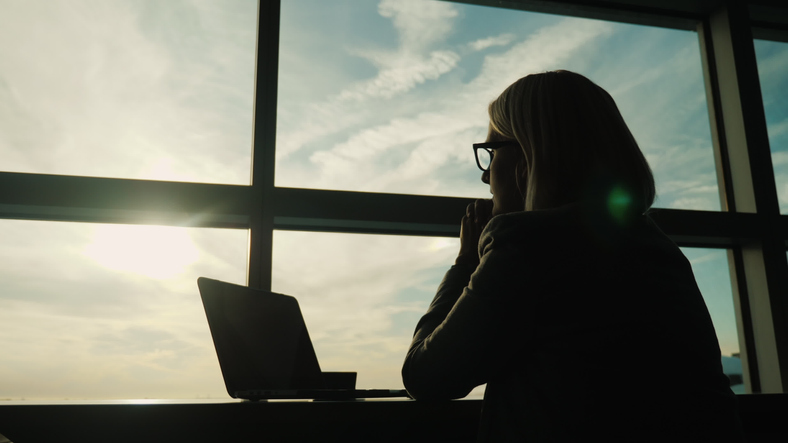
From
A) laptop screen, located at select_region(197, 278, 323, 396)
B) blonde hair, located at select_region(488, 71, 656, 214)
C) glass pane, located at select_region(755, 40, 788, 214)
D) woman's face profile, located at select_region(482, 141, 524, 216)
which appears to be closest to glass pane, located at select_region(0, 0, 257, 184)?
laptop screen, located at select_region(197, 278, 323, 396)

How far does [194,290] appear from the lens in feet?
7.06

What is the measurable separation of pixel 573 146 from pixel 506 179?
169 mm

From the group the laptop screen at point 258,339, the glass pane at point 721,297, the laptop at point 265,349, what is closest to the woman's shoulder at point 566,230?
the laptop at point 265,349

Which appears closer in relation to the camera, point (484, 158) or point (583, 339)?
point (583, 339)

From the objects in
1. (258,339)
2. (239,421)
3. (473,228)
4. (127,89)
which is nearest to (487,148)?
(473,228)

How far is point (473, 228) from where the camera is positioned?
1.20 metres

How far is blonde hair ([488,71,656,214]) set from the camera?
3.02ft

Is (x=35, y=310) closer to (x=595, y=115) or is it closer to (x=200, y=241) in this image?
(x=200, y=241)

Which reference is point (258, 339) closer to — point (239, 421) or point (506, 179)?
point (239, 421)

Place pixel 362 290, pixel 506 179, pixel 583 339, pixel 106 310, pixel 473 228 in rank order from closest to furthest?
pixel 583 339 → pixel 506 179 → pixel 473 228 → pixel 106 310 → pixel 362 290

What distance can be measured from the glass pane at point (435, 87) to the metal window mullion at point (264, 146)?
11cm

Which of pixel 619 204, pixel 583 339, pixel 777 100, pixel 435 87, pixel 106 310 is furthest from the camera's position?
pixel 777 100

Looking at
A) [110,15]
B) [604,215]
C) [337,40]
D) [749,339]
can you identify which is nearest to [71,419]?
[604,215]

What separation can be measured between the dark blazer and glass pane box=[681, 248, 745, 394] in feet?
6.59
